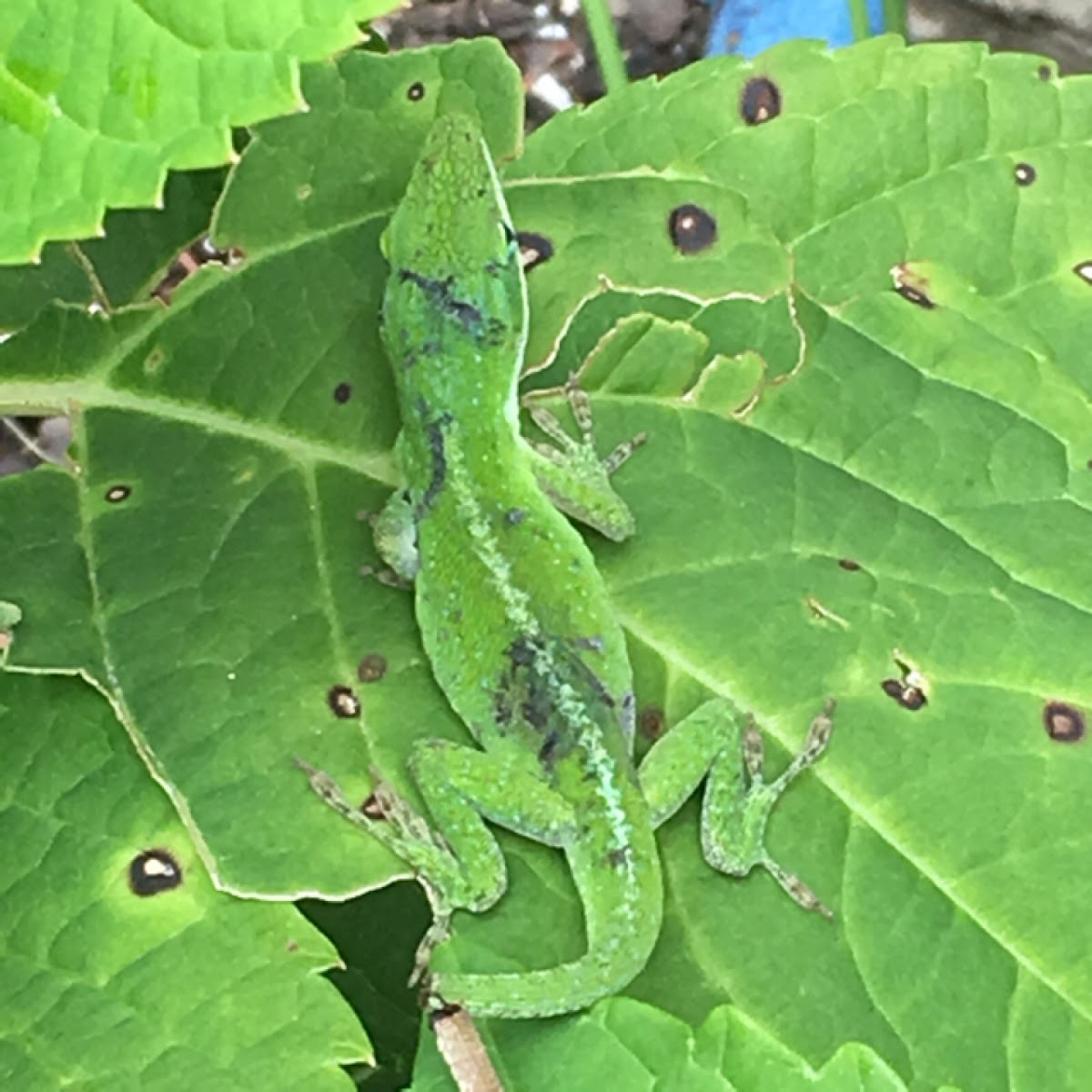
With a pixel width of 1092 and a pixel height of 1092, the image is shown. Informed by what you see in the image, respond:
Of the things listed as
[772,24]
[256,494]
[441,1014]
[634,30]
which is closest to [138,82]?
[256,494]

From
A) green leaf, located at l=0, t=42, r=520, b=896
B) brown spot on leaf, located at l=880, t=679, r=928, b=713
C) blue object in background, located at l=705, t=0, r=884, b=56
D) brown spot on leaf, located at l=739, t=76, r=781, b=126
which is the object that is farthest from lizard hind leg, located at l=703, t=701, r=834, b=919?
blue object in background, located at l=705, t=0, r=884, b=56

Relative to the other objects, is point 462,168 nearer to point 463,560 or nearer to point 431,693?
point 463,560

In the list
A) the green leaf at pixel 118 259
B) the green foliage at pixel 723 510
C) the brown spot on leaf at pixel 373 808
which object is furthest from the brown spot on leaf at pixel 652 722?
the green leaf at pixel 118 259

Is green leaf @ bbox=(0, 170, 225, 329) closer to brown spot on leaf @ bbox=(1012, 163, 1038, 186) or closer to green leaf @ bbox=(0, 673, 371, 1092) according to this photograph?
green leaf @ bbox=(0, 673, 371, 1092)

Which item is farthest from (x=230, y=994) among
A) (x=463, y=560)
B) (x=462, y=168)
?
(x=462, y=168)

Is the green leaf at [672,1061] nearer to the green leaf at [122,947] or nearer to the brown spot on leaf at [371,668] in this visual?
the green leaf at [122,947]

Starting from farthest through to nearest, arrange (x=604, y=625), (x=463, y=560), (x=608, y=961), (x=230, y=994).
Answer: (x=463, y=560) < (x=604, y=625) < (x=608, y=961) < (x=230, y=994)
